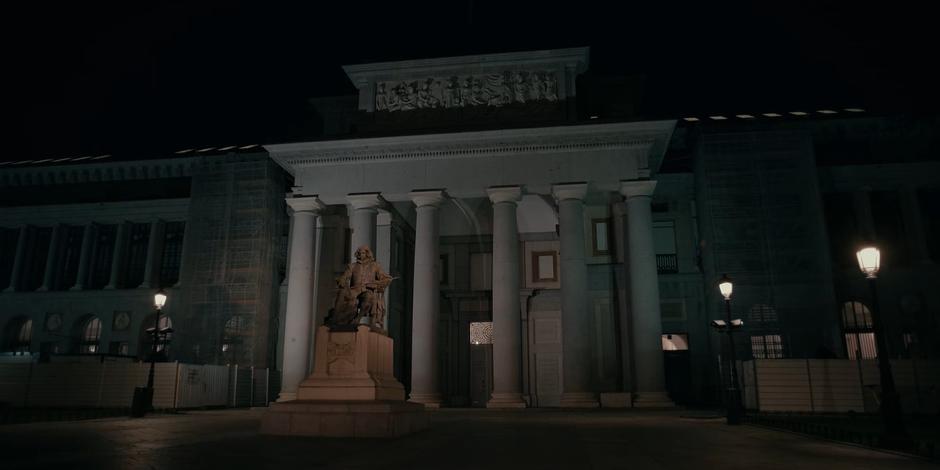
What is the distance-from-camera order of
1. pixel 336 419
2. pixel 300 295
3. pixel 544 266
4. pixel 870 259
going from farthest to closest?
pixel 544 266, pixel 300 295, pixel 336 419, pixel 870 259

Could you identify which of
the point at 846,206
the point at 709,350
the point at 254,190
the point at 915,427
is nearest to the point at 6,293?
the point at 254,190

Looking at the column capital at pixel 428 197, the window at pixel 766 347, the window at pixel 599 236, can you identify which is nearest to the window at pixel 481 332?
the window at pixel 599 236

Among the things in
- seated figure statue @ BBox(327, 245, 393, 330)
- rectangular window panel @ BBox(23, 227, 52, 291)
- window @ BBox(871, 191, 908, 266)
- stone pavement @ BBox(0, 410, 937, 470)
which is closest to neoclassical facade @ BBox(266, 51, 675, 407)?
stone pavement @ BBox(0, 410, 937, 470)

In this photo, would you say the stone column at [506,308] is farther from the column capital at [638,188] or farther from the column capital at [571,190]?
the column capital at [638,188]

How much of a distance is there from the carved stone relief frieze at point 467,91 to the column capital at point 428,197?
4405mm

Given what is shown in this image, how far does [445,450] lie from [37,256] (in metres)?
45.5

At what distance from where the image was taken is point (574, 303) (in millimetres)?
26078

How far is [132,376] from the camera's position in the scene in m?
26.2

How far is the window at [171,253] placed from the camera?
137 ft

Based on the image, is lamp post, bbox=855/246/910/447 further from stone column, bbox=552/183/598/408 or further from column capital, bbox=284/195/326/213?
column capital, bbox=284/195/326/213

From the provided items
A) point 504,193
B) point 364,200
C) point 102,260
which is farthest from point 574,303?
point 102,260

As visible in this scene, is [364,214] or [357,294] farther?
Result: [364,214]

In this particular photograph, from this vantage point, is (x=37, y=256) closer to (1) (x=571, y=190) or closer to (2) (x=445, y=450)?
(1) (x=571, y=190)

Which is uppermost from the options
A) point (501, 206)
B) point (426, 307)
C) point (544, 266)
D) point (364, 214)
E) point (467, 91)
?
point (467, 91)
